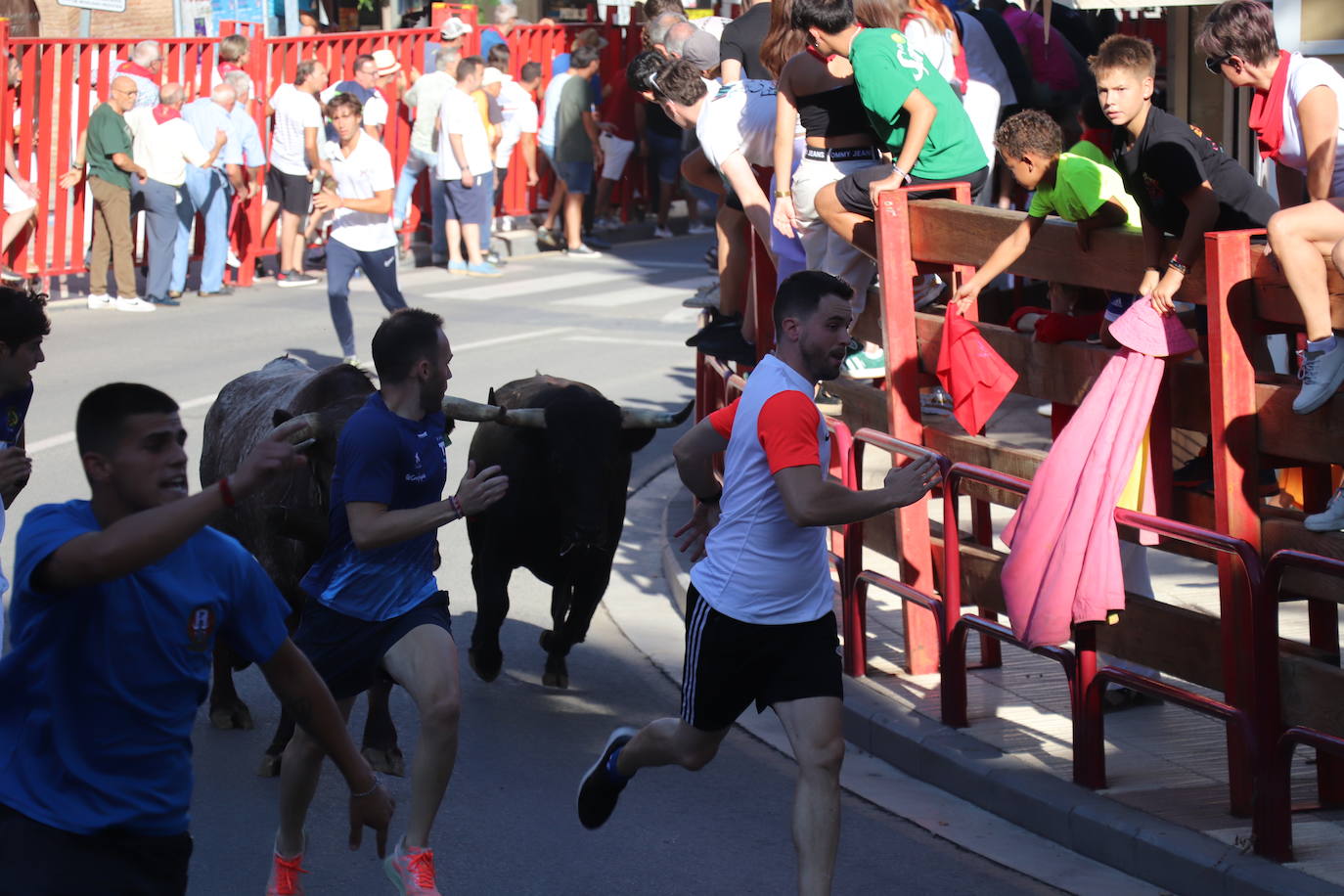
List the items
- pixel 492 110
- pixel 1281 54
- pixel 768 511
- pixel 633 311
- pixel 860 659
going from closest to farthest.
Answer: pixel 768 511, pixel 1281 54, pixel 860 659, pixel 633 311, pixel 492 110

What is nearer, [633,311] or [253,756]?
[253,756]

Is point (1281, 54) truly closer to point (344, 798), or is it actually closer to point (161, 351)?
point (344, 798)

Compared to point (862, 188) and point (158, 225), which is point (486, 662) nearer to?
point (862, 188)

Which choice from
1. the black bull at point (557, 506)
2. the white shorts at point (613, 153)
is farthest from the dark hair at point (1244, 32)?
the white shorts at point (613, 153)

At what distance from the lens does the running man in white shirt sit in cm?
1398

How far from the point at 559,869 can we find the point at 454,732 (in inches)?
32.5

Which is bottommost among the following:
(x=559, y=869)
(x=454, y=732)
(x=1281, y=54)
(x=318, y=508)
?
(x=559, y=869)

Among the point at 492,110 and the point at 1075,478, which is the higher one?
the point at 492,110

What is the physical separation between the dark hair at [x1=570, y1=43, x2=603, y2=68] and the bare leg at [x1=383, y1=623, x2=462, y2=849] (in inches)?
753

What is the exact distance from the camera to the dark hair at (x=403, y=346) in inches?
214

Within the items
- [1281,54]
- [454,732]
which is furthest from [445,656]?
[1281,54]

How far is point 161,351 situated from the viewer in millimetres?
15836

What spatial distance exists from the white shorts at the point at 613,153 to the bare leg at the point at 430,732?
785 inches

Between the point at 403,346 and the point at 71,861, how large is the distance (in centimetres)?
224
